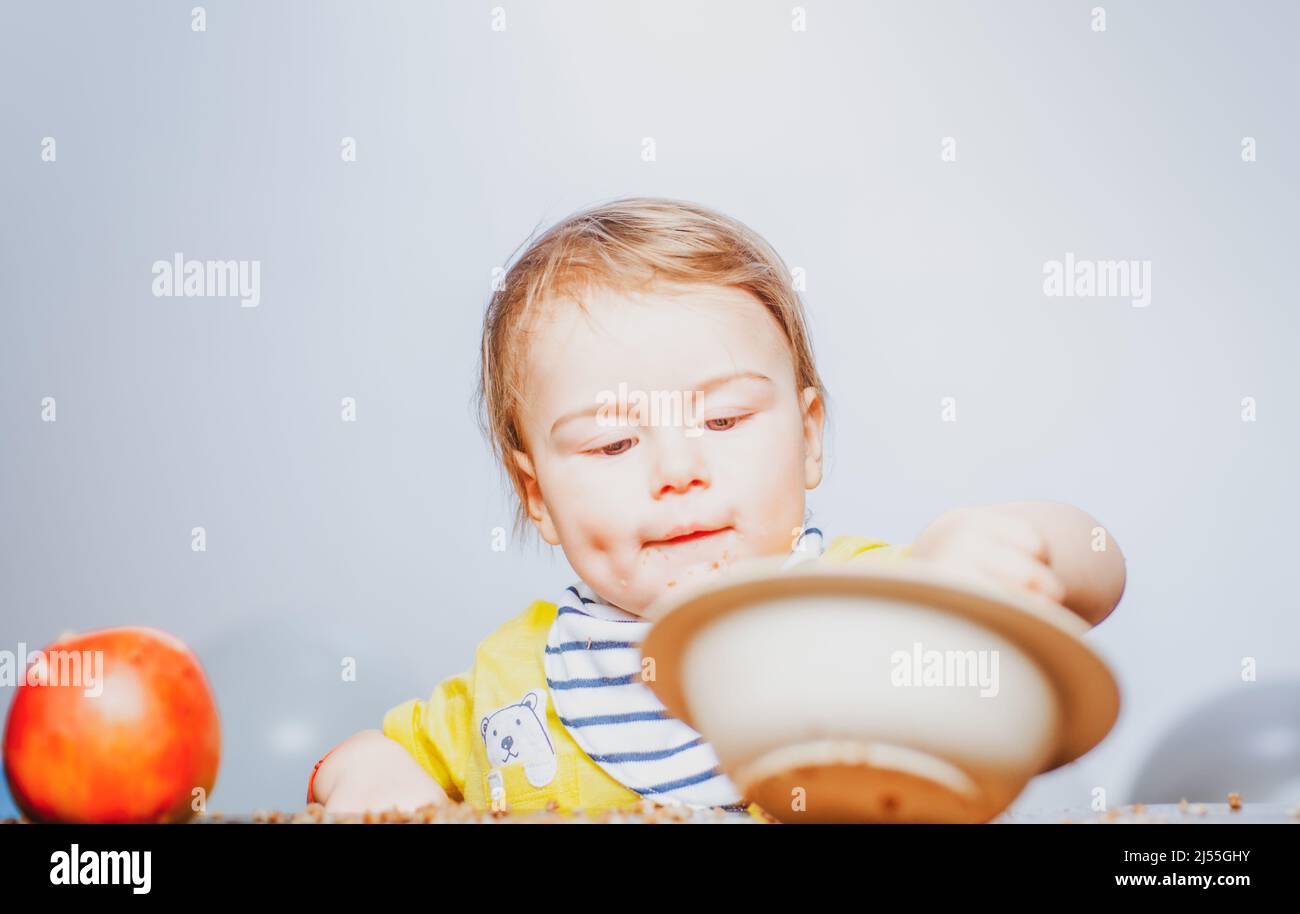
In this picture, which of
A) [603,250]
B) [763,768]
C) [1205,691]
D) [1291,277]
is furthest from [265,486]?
[1291,277]

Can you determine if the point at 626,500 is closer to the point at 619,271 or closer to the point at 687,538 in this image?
the point at 687,538

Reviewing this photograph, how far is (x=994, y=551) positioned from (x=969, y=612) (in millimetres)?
163

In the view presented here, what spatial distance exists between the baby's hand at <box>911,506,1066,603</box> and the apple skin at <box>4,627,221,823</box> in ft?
2.53

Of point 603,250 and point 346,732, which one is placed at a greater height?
point 603,250

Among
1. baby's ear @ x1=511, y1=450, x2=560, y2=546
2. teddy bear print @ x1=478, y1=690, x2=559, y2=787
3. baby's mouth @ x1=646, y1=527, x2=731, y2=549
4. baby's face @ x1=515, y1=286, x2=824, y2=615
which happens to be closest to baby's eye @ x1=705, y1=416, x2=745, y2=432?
baby's face @ x1=515, y1=286, x2=824, y2=615

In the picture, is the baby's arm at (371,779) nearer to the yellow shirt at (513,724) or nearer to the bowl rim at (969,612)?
the yellow shirt at (513,724)

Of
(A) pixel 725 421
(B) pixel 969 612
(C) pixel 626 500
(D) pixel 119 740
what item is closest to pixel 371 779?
(D) pixel 119 740

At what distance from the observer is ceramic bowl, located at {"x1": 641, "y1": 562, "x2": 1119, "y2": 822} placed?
1034 mm

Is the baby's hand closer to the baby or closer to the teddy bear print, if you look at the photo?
the baby

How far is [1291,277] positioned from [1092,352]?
0.25 m

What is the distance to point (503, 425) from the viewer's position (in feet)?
4.64

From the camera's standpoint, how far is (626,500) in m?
1.29
